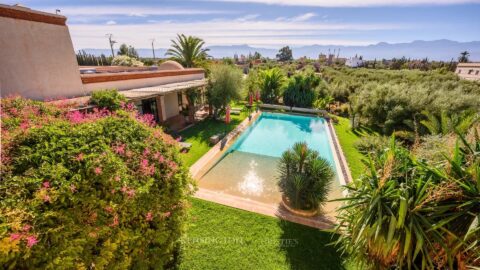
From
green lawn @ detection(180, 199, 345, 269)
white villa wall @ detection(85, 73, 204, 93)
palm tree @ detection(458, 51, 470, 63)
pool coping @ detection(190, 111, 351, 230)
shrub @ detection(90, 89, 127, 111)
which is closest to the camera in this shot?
green lawn @ detection(180, 199, 345, 269)

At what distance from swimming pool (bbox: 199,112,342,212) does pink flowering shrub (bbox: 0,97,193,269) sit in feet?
19.3

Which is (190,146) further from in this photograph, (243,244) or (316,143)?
(316,143)

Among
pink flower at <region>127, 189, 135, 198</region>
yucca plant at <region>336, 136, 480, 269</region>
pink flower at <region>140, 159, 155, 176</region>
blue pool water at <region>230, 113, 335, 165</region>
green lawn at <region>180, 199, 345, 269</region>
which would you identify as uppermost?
pink flower at <region>140, 159, 155, 176</region>

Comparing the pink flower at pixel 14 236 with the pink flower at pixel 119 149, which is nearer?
the pink flower at pixel 14 236

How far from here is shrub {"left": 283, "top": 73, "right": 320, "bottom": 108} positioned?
28.4 metres

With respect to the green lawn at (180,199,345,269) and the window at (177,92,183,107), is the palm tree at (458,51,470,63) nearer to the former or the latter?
the window at (177,92,183,107)

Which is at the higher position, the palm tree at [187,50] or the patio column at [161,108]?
the palm tree at [187,50]

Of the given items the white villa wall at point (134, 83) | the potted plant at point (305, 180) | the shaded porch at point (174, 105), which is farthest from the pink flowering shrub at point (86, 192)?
the shaded porch at point (174, 105)

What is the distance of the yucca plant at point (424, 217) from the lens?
4.14 meters

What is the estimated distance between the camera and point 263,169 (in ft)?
43.5

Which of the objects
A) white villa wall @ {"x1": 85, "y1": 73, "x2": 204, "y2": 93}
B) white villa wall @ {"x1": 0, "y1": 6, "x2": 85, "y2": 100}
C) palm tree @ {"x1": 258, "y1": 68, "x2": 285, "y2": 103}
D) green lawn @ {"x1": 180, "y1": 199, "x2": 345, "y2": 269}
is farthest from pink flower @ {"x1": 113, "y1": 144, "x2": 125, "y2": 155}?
palm tree @ {"x1": 258, "y1": 68, "x2": 285, "y2": 103}

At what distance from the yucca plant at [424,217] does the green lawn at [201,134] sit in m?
9.66

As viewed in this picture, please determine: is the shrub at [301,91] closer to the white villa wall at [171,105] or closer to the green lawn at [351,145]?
the green lawn at [351,145]

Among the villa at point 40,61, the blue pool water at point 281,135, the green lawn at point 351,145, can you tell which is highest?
the villa at point 40,61
